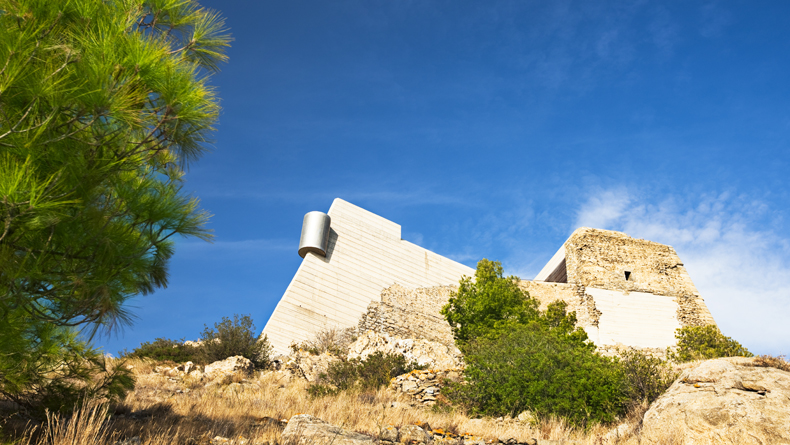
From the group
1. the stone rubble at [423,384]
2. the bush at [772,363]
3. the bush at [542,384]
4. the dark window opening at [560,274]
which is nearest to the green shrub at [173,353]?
the stone rubble at [423,384]

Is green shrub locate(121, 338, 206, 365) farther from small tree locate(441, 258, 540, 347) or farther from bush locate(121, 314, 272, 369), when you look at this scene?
small tree locate(441, 258, 540, 347)

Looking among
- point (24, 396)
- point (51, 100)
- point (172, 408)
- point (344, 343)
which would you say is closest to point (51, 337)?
point (24, 396)

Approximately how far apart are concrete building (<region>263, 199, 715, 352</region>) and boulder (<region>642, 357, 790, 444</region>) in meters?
12.8

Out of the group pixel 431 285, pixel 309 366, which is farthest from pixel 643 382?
pixel 431 285

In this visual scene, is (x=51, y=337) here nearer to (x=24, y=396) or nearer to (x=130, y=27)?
(x=24, y=396)

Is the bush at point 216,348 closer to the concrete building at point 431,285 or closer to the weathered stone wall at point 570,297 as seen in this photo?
the concrete building at point 431,285

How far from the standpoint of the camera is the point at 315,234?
18781mm

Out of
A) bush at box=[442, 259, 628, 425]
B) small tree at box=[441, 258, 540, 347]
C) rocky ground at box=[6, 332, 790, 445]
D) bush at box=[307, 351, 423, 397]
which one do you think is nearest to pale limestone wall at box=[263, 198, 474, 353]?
small tree at box=[441, 258, 540, 347]

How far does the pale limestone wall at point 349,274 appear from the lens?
55.2 ft

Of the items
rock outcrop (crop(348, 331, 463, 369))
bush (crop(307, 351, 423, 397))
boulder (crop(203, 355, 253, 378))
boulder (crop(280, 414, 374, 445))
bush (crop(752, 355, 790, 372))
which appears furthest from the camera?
rock outcrop (crop(348, 331, 463, 369))

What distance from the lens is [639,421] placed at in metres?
6.18

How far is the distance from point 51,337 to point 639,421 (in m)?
6.96

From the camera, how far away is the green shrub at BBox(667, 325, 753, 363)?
56.3 ft

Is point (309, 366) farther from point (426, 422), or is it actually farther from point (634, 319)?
point (634, 319)
